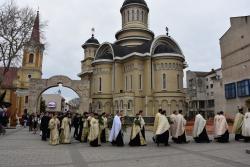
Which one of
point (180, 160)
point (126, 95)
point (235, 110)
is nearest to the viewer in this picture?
point (180, 160)

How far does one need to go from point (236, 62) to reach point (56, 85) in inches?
946

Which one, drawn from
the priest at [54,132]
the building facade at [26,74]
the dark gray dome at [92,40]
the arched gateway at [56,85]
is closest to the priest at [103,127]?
the priest at [54,132]

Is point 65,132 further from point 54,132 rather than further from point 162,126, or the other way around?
point 162,126

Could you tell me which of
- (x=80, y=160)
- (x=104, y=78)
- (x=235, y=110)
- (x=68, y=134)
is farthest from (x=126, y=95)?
(x=80, y=160)

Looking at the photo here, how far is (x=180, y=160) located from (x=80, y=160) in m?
3.11

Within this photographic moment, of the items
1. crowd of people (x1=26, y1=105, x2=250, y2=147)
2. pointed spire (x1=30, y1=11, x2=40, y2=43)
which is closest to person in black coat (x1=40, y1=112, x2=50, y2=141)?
crowd of people (x1=26, y1=105, x2=250, y2=147)

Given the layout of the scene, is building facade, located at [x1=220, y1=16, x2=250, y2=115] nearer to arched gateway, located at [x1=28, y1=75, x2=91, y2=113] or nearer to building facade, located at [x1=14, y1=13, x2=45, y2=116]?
arched gateway, located at [x1=28, y1=75, x2=91, y2=113]

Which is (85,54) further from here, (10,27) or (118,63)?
(10,27)

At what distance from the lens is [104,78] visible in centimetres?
3797

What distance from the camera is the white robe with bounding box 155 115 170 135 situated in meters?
11.7

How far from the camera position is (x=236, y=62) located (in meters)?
28.0

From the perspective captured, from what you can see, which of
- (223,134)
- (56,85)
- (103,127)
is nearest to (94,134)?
(103,127)

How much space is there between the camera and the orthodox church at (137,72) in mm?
33781

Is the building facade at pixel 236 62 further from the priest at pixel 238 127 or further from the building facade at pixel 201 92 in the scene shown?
the building facade at pixel 201 92
